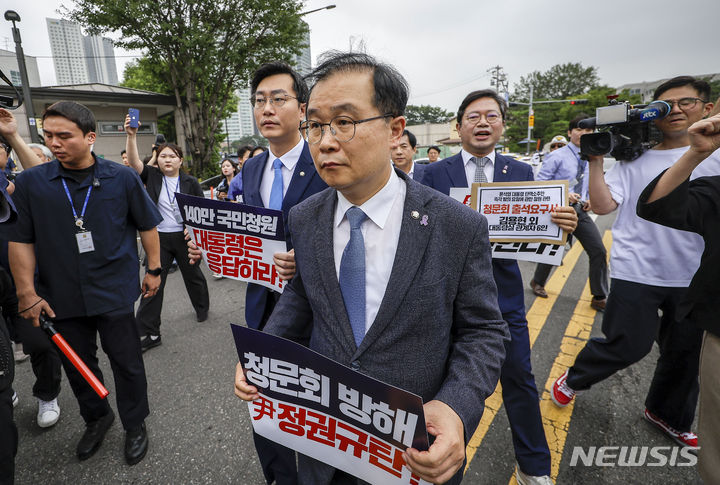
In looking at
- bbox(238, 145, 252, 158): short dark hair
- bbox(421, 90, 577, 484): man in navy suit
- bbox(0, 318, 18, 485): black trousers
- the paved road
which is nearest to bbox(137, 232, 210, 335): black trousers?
the paved road

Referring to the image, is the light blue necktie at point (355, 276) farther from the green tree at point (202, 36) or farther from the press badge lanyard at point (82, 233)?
the green tree at point (202, 36)

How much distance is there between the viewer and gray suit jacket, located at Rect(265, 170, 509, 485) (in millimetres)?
1103

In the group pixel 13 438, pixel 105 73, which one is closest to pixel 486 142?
pixel 13 438

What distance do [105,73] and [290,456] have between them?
343 ft

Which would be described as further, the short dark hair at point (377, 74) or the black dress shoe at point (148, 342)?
the black dress shoe at point (148, 342)

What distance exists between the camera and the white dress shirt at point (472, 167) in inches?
94.1

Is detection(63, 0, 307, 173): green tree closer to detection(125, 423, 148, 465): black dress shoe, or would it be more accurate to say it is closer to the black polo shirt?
the black polo shirt

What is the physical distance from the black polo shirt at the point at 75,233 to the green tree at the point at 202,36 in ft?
41.2

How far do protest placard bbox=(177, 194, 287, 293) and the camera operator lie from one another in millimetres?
1896

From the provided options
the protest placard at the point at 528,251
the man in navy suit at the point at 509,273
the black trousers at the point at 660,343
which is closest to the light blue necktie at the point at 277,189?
the man in navy suit at the point at 509,273

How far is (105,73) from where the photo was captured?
81.2 m

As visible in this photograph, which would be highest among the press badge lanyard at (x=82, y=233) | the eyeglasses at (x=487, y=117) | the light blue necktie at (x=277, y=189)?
the eyeglasses at (x=487, y=117)

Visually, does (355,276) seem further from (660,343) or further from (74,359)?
(660,343)

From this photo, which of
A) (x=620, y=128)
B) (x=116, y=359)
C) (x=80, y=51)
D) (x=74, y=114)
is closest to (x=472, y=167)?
(x=620, y=128)
